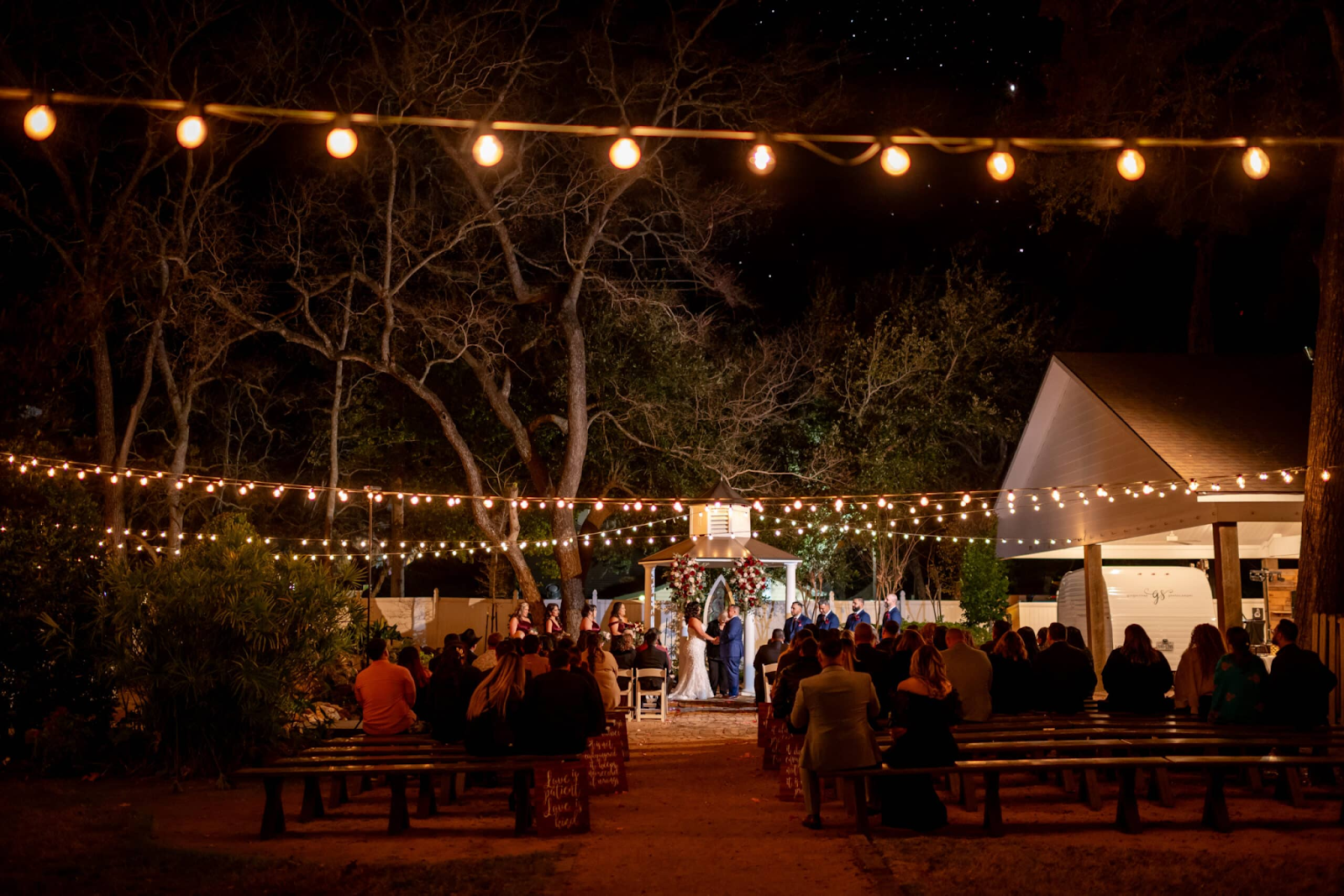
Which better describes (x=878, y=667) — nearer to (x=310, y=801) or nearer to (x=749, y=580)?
(x=310, y=801)

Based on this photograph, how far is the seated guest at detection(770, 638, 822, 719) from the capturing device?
9.94m

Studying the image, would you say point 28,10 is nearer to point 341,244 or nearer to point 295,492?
point 341,244

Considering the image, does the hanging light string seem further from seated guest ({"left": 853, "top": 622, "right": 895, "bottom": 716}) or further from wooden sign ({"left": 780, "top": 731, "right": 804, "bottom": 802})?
wooden sign ({"left": 780, "top": 731, "right": 804, "bottom": 802})

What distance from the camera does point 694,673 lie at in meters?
18.9

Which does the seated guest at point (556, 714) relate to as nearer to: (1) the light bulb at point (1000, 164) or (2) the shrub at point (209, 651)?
(2) the shrub at point (209, 651)

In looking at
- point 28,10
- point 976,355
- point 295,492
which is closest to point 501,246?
point 28,10

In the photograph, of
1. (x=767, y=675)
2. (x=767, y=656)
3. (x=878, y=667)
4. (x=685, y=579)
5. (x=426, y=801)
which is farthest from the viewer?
(x=685, y=579)

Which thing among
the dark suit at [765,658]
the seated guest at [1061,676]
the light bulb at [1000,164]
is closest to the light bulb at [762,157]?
the light bulb at [1000,164]

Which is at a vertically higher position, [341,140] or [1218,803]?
[341,140]

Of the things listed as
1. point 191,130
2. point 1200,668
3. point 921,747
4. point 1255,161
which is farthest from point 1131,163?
point 191,130

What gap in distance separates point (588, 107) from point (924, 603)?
13.1m

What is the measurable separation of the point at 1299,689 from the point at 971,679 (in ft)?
7.78

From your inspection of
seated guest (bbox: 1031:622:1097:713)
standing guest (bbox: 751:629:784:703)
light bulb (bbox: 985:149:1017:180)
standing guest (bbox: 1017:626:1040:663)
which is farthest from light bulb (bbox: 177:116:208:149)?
standing guest (bbox: 751:629:784:703)

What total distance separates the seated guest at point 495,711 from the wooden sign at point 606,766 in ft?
3.60
